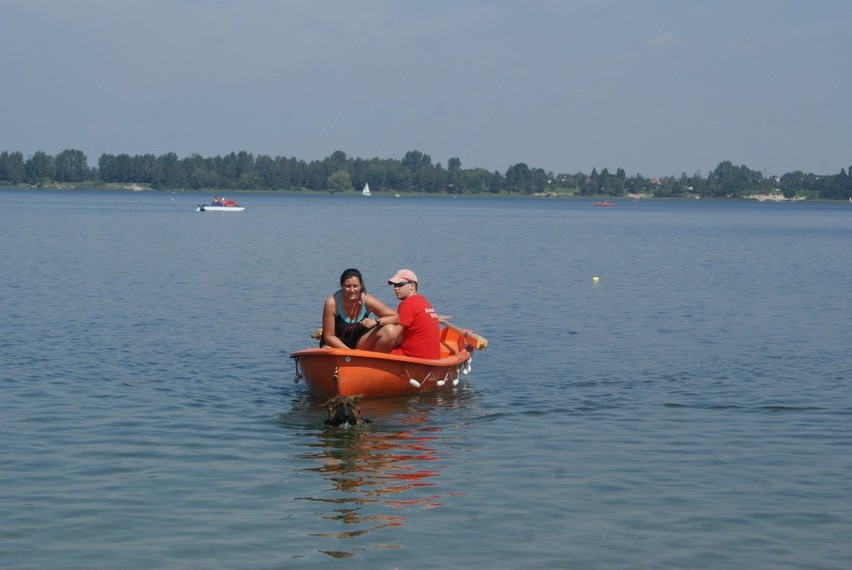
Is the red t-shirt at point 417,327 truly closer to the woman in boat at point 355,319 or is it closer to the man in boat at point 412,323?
the man in boat at point 412,323

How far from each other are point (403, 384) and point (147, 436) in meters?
4.05

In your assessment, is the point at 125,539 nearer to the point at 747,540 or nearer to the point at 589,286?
the point at 747,540

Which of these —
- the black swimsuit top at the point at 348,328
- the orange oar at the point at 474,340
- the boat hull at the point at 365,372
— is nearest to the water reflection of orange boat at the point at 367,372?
the boat hull at the point at 365,372

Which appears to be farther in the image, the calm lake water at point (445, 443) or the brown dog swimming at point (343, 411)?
the brown dog swimming at point (343, 411)

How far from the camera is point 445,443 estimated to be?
47.0ft

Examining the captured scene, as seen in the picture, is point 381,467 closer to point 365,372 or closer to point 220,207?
point 365,372

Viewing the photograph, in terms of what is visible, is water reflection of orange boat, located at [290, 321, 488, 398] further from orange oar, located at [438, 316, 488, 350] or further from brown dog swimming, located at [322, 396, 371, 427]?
orange oar, located at [438, 316, 488, 350]

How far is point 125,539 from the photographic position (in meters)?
10.2

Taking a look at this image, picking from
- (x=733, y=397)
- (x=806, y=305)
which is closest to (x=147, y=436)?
(x=733, y=397)


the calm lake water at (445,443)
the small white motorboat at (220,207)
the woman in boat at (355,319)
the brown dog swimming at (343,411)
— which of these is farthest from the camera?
the small white motorboat at (220,207)

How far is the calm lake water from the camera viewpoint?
33.7 ft

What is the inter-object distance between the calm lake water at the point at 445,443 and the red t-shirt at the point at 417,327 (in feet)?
2.70

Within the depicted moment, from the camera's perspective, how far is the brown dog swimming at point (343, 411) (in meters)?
14.6

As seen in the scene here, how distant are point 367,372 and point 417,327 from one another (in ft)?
→ 4.01
